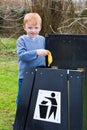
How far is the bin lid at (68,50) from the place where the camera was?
3715 mm

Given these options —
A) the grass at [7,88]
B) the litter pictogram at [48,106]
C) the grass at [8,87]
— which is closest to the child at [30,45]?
the litter pictogram at [48,106]

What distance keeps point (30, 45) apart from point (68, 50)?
0.59 meters

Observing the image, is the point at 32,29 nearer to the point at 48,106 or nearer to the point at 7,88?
the point at 48,106

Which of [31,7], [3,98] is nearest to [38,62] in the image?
[3,98]

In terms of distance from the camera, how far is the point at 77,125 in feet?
11.8

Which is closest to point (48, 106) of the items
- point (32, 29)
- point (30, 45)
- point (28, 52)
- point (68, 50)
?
point (68, 50)

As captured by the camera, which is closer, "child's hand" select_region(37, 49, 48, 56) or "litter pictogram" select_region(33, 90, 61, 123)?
"litter pictogram" select_region(33, 90, 61, 123)

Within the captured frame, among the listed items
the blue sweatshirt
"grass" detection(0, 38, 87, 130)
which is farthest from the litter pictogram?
the blue sweatshirt

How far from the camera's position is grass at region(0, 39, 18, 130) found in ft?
17.2

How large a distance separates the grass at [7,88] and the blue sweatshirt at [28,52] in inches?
38.0

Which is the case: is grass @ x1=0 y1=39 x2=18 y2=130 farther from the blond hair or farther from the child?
the blond hair

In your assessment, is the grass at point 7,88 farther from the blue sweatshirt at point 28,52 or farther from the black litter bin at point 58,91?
the black litter bin at point 58,91

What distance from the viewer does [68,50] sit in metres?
3.77

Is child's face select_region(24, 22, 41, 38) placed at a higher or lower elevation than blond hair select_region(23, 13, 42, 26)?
lower
